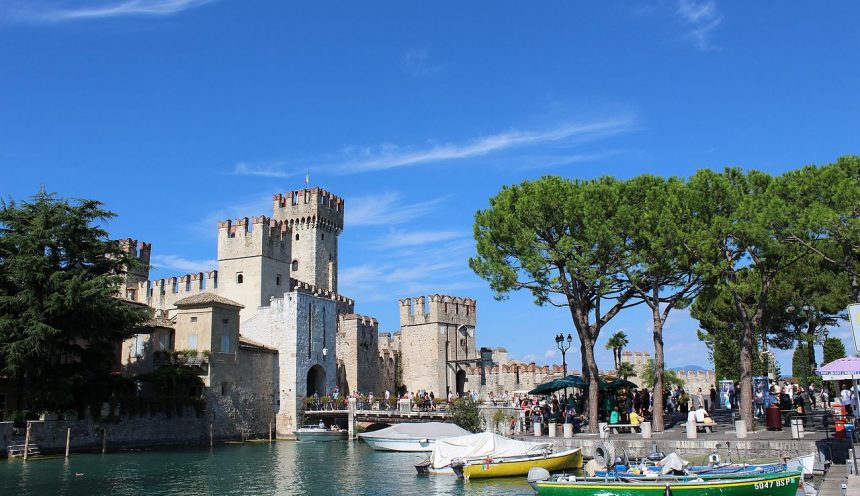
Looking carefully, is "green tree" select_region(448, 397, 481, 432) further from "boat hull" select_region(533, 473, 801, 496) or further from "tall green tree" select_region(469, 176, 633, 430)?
"boat hull" select_region(533, 473, 801, 496)

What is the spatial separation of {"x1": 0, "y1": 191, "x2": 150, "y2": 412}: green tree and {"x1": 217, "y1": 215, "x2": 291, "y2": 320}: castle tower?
47.3ft

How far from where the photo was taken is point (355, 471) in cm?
2628

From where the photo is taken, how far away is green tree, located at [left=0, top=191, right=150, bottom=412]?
3047 centimetres

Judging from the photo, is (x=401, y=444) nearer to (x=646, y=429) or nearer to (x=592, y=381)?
(x=592, y=381)

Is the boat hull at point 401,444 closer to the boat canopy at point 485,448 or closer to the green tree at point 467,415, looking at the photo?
the green tree at point 467,415

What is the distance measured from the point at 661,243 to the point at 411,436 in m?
14.3

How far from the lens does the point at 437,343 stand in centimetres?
5319

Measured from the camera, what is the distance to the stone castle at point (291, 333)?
39.7m

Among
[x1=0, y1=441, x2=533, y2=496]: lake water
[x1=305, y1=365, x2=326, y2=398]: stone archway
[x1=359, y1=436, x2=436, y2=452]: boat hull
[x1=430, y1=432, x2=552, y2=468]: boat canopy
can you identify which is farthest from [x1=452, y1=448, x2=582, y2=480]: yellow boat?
[x1=305, y1=365, x2=326, y2=398]: stone archway

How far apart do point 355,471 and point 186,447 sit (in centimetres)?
1375

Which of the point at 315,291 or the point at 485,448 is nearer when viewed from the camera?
the point at 485,448

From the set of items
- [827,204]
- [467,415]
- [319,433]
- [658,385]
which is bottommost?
[319,433]

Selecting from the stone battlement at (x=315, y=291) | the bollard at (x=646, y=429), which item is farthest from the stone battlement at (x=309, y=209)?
the bollard at (x=646, y=429)

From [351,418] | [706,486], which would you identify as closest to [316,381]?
[351,418]
